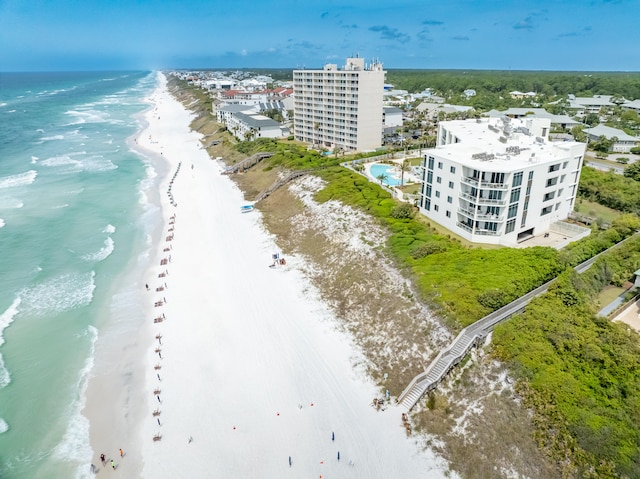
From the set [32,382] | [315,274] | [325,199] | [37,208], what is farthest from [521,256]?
[37,208]

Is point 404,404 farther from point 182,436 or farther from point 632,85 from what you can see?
point 632,85

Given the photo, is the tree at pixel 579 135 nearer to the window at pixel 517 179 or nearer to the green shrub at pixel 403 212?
the green shrub at pixel 403 212

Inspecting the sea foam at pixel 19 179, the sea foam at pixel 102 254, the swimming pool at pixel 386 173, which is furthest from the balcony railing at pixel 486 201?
the sea foam at pixel 19 179

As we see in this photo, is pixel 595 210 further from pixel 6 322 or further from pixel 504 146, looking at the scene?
pixel 6 322

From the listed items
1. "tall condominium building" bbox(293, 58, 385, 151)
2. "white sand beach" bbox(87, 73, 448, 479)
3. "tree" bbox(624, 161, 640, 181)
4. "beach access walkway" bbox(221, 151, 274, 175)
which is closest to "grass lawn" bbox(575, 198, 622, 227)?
"tree" bbox(624, 161, 640, 181)

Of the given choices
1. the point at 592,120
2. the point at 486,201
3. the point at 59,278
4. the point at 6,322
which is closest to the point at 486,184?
the point at 486,201

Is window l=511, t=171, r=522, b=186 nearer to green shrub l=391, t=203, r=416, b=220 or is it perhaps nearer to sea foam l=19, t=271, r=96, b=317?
green shrub l=391, t=203, r=416, b=220
